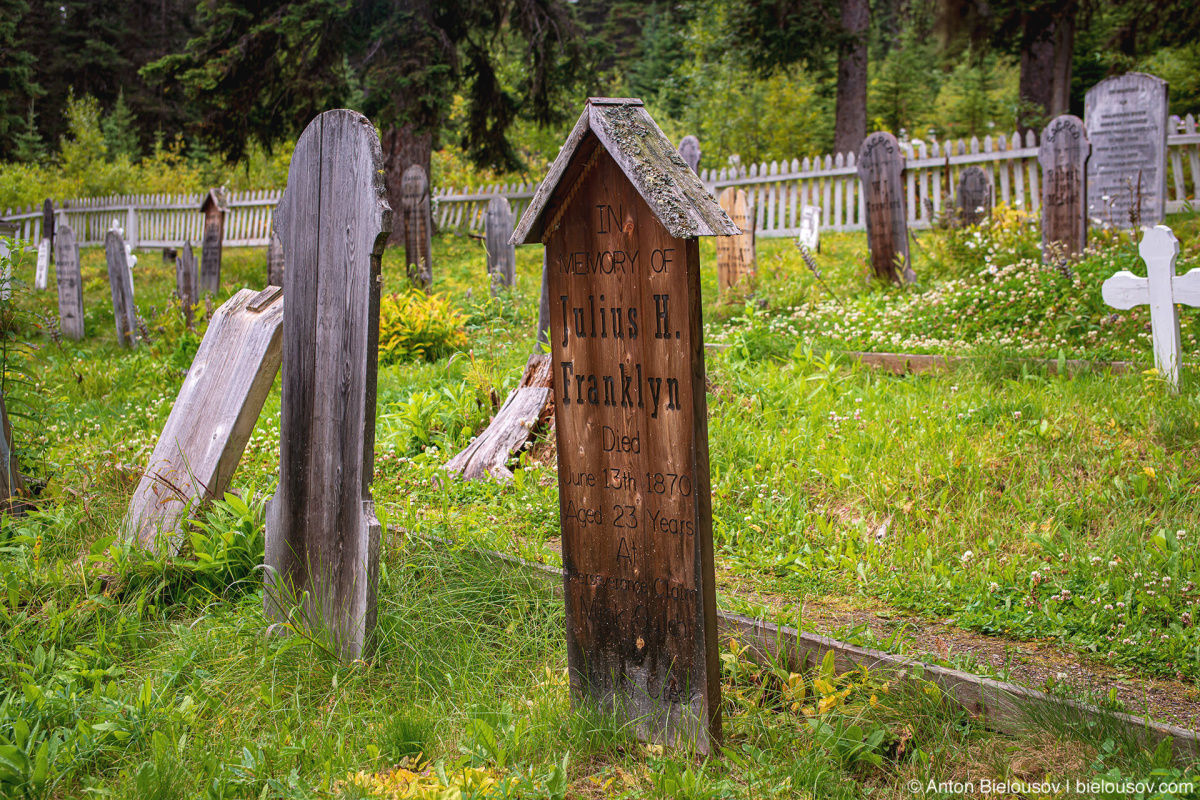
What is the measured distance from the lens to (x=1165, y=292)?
4.93m

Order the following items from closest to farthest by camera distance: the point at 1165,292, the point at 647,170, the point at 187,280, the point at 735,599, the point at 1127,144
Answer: the point at 647,170 < the point at 735,599 < the point at 1165,292 < the point at 1127,144 < the point at 187,280

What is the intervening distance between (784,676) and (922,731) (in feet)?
1.43

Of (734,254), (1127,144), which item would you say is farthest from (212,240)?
(1127,144)

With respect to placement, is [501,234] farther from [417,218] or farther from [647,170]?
[647,170]

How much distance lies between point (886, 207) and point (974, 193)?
4.16ft

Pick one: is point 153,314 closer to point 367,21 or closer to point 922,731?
point 367,21

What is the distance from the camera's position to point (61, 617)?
2.99 metres

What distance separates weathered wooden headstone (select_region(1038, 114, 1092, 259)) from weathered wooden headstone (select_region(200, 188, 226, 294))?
1014 centimetres

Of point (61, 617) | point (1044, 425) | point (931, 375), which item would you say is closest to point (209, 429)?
point (61, 617)

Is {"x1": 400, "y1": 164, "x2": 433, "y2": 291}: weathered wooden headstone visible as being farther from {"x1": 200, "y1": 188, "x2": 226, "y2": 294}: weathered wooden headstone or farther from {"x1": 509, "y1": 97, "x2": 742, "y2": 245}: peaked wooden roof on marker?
{"x1": 509, "y1": 97, "x2": 742, "y2": 245}: peaked wooden roof on marker

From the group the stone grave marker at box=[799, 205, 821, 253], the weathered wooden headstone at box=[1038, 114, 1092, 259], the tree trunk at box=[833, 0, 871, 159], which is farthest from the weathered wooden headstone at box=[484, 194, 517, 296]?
the tree trunk at box=[833, 0, 871, 159]

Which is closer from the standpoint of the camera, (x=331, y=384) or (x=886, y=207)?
(x=331, y=384)

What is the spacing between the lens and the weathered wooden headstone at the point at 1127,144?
9188mm

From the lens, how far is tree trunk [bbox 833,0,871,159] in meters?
17.7
